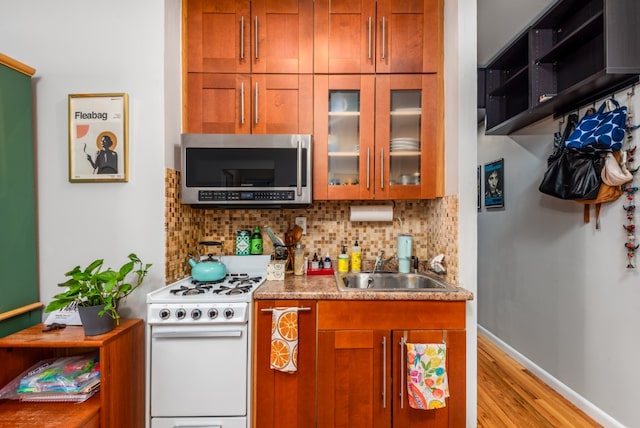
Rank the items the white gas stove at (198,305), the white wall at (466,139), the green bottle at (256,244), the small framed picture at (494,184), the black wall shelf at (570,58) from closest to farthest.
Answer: the white gas stove at (198,305)
the black wall shelf at (570,58)
the white wall at (466,139)
the green bottle at (256,244)
the small framed picture at (494,184)

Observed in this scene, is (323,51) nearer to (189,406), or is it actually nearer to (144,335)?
(144,335)

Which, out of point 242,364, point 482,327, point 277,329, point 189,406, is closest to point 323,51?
point 277,329

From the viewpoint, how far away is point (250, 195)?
6.06ft

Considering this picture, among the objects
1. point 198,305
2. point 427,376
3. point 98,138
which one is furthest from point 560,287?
point 98,138

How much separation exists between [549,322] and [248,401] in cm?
244

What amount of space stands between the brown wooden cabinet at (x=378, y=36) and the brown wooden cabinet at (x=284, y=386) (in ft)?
5.20

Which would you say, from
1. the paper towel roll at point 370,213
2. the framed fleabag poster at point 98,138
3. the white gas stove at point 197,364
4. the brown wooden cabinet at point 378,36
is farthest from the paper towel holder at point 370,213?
the framed fleabag poster at point 98,138

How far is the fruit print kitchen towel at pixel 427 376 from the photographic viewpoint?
4.93 feet

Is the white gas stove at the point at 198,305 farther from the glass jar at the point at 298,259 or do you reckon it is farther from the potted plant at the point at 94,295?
the glass jar at the point at 298,259

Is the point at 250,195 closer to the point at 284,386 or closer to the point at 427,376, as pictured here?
the point at 284,386

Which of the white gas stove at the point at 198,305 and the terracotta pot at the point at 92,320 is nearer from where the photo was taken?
the terracotta pot at the point at 92,320

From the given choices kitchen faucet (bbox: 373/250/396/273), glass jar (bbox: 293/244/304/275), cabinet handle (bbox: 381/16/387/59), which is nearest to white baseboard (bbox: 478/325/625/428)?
kitchen faucet (bbox: 373/250/396/273)

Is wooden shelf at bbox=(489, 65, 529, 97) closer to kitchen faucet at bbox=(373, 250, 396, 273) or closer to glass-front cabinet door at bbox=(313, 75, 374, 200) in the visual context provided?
glass-front cabinet door at bbox=(313, 75, 374, 200)

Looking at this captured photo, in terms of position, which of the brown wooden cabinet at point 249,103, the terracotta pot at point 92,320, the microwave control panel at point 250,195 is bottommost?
the terracotta pot at point 92,320
